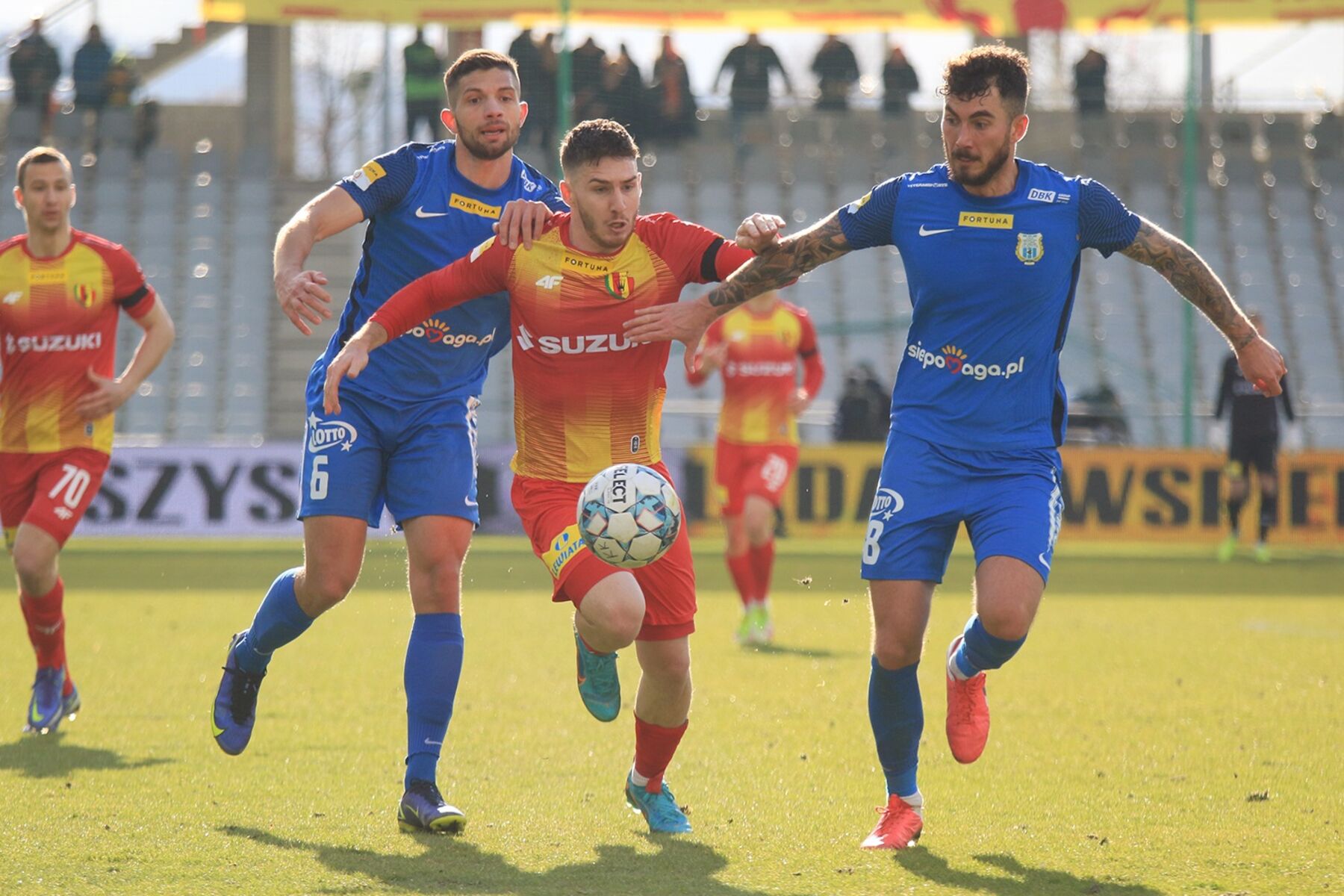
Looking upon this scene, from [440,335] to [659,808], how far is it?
1.88 meters

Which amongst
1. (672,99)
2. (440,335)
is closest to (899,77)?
(672,99)

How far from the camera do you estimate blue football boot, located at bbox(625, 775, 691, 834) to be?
18.9ft

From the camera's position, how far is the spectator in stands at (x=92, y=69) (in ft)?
77.2

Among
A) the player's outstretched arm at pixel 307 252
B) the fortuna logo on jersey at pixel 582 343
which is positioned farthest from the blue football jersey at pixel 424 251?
the fortuna logo on jersey at pixel 582 343

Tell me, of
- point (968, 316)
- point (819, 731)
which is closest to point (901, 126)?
point (819, 731)

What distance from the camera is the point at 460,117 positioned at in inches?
240

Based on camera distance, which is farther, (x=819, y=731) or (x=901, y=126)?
(x=901, y=126)

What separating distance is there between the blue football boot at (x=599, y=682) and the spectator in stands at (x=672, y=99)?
1756cm

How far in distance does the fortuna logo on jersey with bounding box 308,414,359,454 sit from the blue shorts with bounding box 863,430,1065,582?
6.29 feet

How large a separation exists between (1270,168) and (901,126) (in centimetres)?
718

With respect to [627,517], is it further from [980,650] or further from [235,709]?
[235,709]

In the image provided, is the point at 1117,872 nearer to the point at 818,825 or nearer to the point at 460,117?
the point at 818,825

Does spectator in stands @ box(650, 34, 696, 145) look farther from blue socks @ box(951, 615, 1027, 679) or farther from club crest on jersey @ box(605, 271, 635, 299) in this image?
blue socks @ box(951, 615, 1027, 679)

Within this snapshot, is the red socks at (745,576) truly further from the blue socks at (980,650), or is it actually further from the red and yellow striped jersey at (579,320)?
the blue socks at (980,650)
